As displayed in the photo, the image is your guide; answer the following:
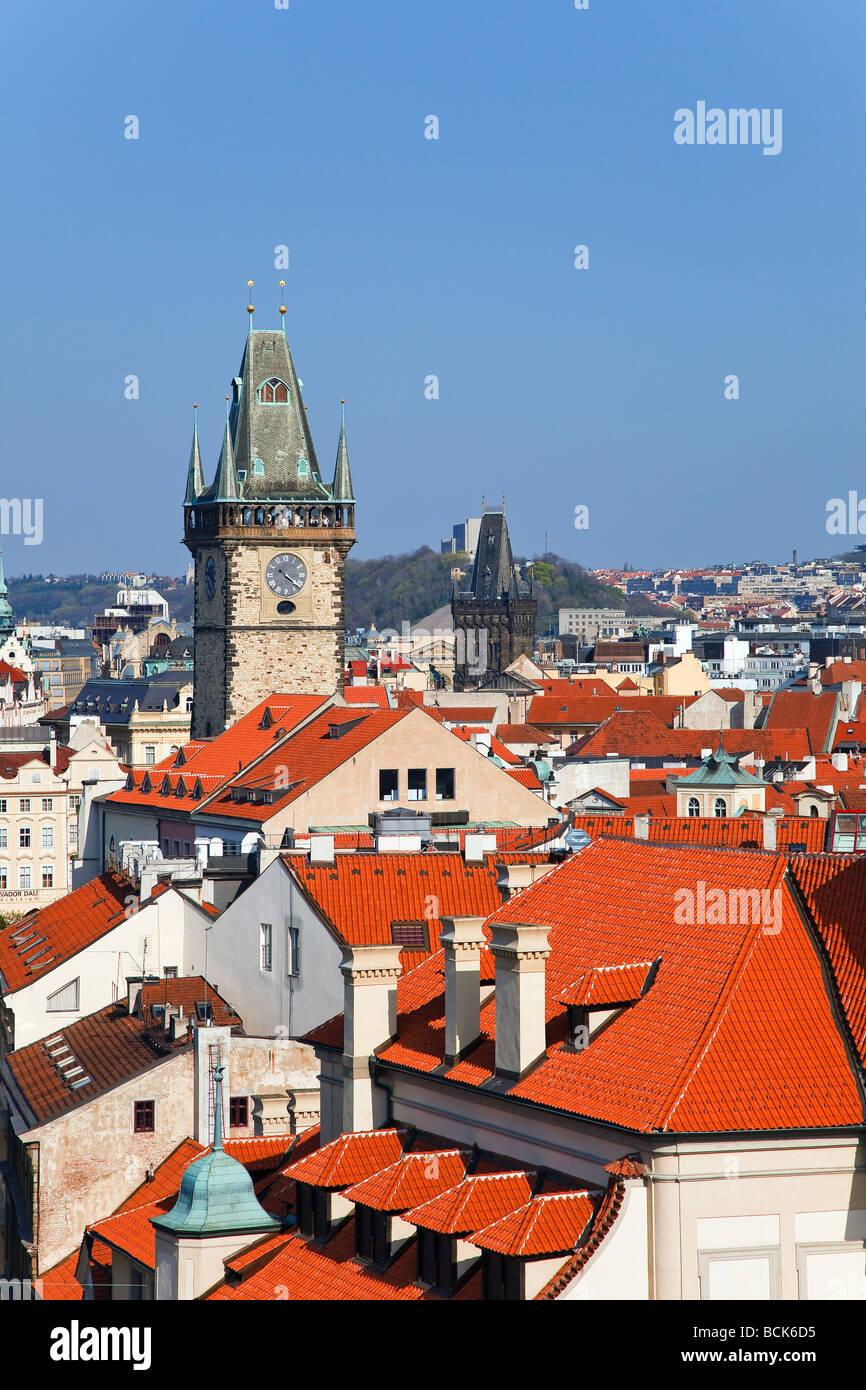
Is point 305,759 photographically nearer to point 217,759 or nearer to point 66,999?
point 217,759

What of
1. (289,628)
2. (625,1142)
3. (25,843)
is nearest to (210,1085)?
(625,1142)

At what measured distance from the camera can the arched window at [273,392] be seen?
89.8m

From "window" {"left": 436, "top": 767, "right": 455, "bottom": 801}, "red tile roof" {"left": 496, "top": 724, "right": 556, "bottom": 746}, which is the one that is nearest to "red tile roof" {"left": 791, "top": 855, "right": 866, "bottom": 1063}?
Answer: "window" {"left": 436, "top": 767, "right": 455, "bottom": 801}

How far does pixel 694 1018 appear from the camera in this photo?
21.8 meters

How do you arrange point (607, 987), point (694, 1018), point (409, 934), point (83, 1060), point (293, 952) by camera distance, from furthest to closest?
point (83, 1060), point (293, 952), point (409, 934), point (607, 987), point (694, 1018)

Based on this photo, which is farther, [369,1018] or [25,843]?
[25,843]

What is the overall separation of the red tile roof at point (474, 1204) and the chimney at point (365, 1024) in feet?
12.1

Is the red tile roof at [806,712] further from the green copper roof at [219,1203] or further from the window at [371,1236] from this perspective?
the window at [371,1236]

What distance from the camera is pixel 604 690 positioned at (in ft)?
513

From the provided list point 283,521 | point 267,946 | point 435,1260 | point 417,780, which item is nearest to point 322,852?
point 267,946

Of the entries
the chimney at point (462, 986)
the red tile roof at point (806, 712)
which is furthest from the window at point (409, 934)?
the red tile roof at point (806, 712)

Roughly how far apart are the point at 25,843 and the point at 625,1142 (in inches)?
3470

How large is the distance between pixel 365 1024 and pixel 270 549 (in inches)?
2499
